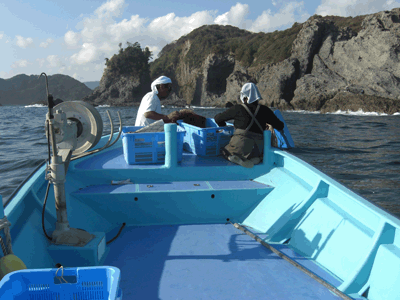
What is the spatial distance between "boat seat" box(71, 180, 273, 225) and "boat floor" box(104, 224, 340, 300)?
0.16 metres

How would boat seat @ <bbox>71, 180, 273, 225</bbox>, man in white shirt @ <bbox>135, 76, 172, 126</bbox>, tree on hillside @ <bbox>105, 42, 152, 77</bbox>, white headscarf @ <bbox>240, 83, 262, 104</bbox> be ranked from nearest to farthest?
boat seat @ <bbox>71, 180, 273, 225</bbox> → white headscarf @ <bbox>240, 83, 262, 104</bbox> → man in white shirt @ <bbox>135, 76, 172, 126</bbox> → tree on hillside @ <bbox>105, 42, 152, 77</bbox>

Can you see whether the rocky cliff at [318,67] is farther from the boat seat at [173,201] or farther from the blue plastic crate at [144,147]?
the blue plastic crate at [144,147]

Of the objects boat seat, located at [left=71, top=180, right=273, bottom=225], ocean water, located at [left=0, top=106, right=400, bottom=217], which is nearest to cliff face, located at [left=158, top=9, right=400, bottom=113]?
ocean water, located at [left=0, top=106, right=400, bottom=217]

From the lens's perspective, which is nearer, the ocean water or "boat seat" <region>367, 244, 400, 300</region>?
"boat seat" <region>367, 244, 400, 300</region>

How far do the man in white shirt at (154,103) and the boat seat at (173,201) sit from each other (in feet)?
5.05

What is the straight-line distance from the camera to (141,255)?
289 centimetres

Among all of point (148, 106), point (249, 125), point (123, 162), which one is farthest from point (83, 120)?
point (249, 125)

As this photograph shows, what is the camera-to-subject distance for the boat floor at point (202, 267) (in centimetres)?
232

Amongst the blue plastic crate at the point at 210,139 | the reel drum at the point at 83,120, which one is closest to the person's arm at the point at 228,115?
the blue plastic crate at the point at 210,139

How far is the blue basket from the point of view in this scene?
1413 millimetres

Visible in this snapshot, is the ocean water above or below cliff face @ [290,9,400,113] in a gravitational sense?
below

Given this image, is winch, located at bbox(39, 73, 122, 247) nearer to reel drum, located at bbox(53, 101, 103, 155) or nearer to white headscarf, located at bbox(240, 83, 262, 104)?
reel drum, located at bbox(53, 101, 103, 155)

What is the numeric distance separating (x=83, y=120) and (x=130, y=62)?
332 ft

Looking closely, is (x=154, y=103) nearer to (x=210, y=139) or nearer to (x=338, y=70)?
(x=210, y=139)
